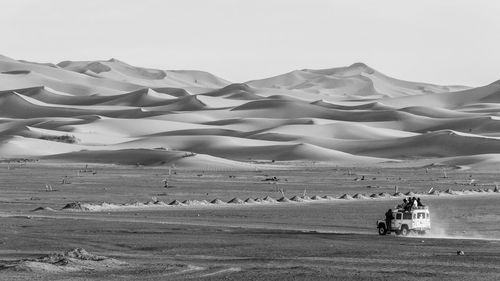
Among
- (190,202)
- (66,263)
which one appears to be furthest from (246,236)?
(190,202)

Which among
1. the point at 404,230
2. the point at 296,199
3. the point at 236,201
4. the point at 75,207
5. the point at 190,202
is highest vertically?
the point at 296,199

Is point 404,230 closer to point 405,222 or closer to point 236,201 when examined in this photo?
point 405,222

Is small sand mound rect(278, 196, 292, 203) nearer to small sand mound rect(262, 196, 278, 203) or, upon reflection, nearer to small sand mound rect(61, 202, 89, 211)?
small sand mound rect(262, 196, 278, 203)

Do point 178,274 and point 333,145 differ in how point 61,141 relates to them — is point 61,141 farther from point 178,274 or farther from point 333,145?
point 178,274

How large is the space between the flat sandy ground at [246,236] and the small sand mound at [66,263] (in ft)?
0.74

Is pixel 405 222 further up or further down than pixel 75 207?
further down

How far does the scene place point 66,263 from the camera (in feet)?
97.1

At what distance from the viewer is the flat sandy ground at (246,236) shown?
28.6 meters

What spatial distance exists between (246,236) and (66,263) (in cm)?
1048

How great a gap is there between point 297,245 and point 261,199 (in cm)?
2526

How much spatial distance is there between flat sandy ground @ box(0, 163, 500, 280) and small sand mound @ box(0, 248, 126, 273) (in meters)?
0.23

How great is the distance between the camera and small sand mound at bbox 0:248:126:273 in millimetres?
28891

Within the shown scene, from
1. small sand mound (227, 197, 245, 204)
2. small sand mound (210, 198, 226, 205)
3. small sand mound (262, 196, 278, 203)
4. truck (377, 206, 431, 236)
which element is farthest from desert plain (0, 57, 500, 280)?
truck (377, 206, 431, 236)

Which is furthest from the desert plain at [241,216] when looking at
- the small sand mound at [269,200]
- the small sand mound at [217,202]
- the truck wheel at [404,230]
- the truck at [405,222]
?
the truck at [405,222]
